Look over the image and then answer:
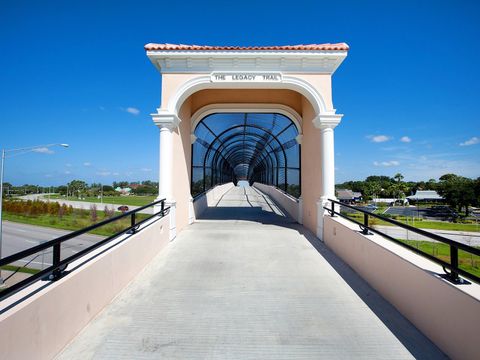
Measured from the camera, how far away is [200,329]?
2559 mm

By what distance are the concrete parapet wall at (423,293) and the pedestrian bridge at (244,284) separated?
1 centimetres

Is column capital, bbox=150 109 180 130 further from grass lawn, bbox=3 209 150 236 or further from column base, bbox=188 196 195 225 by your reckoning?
grass lawn, bbox=3 209 150 236

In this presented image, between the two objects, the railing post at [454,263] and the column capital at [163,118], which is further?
the column capital at [163,118]

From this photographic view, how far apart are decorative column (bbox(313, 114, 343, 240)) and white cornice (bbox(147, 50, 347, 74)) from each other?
4.41 ft

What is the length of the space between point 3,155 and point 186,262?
20.3 m

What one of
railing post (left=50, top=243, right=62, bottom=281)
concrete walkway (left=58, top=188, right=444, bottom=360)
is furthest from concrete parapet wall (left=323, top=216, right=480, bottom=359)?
railing post (left=50, top=243, right=62, bottom=281)

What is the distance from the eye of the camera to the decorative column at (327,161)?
244 inches

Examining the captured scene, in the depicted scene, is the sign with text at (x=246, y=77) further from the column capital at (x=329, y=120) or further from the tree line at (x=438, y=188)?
the tree line at (x=438, y=188)

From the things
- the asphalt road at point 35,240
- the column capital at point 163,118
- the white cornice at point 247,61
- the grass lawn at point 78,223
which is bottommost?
the asphalt road at point 35,240

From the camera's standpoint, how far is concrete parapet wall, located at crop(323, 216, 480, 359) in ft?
6.44

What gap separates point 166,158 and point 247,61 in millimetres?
3367

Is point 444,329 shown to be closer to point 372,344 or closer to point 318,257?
point 372,344

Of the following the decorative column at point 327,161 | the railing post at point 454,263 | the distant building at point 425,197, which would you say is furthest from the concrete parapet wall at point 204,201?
the distant building at point 425,197

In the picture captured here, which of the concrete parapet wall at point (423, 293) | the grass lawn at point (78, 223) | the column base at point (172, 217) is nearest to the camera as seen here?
the concrete parapet wall at point (423, 293)
